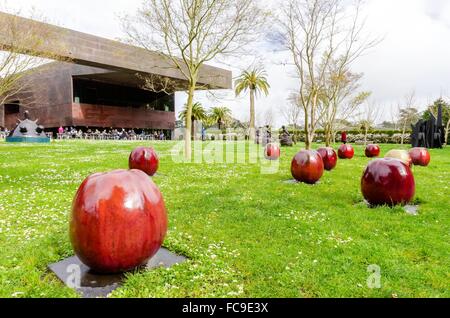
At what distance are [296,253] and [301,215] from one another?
2189mm

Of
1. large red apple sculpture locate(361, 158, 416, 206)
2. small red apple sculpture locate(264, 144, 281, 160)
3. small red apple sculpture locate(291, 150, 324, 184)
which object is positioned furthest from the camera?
small red apple sculpture locate(264, 144, 281, 160)

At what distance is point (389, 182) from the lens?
747 centimetres

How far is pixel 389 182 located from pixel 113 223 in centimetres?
618

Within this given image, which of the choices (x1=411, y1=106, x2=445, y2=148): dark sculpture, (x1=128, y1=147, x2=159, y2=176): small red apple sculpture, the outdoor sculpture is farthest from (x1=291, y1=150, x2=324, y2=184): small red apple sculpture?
the outdoor sculpture

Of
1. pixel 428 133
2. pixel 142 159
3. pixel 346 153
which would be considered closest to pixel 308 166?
pixel 142 159

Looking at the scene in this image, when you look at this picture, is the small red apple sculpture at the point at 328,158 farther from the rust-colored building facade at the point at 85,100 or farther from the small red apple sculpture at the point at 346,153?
the rust-colored building facade at the point at 85,100

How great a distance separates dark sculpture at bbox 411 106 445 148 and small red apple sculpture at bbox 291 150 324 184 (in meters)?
26.6

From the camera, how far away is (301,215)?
7191 mm

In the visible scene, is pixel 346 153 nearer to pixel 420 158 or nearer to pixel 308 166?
pixel 420 158

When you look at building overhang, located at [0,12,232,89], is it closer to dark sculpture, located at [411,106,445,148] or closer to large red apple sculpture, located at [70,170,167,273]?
large red apple sculpture, located at [70,170,167,273]

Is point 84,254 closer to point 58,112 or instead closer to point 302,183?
point 302,183

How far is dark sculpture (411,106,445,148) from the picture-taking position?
3219cm

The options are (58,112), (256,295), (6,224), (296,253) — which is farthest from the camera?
(58,112)
